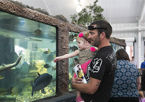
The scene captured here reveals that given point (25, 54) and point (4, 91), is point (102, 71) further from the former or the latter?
point (25, 54)

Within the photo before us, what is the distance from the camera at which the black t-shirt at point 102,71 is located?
122 cm

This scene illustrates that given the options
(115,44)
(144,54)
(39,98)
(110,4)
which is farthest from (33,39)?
(144,54)

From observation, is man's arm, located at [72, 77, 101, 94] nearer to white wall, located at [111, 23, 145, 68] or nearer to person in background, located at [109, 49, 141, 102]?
person in background, located at [109, 49, 141, 102]

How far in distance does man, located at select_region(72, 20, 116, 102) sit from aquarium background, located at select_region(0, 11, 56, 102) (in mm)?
1869

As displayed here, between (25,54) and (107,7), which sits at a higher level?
(107,7)

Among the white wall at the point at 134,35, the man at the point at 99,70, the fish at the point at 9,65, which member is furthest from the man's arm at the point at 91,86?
the white wall at the point at 134,35

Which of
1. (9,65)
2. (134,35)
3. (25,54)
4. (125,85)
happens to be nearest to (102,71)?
(125,85)

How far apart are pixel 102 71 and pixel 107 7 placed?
982 centimetres

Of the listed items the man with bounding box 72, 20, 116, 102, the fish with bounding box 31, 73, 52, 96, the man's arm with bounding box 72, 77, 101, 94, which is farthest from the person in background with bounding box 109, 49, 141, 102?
the fish with bounding box 31, 73, 52, 96

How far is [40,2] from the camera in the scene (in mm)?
8930

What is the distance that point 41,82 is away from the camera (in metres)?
3.47

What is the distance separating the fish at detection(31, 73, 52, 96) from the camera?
3.36m

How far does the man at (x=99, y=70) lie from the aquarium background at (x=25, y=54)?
73.6 inches

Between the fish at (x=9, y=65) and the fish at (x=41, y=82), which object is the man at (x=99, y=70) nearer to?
the fish at (x=9, y=65)
